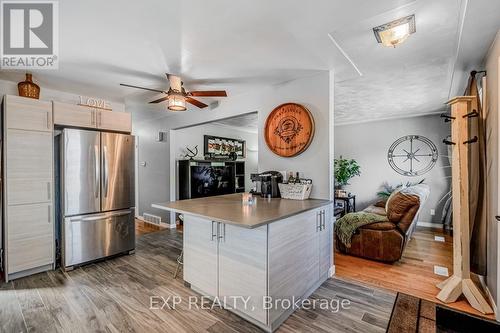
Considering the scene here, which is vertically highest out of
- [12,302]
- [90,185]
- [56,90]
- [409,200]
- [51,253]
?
[56,90]

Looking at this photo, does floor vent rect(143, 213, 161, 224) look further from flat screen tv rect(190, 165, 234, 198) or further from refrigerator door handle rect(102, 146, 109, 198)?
refrigerator door handle rect(102, 146, 109, 198)

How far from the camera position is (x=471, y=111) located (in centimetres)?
223

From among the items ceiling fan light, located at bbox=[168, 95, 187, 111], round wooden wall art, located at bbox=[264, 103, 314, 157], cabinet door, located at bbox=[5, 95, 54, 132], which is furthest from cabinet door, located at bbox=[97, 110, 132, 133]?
round wooden wall art, located at bbox=[264, 103, 314, 157]

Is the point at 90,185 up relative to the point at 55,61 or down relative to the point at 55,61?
down

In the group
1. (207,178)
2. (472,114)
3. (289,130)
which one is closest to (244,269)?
(289,130)

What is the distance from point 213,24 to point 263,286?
2128mm

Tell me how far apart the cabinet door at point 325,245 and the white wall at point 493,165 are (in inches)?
53.8

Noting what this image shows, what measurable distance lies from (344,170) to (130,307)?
4839 millimetres

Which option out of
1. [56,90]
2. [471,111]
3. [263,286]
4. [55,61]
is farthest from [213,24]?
[56,90]

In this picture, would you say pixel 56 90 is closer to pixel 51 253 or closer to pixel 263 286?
pixel 51 253

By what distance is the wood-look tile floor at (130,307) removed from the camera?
1.87 m

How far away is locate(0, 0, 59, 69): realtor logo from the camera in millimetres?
1733

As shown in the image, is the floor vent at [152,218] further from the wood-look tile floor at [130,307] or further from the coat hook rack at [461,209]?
the coat hook rack at [461,209]

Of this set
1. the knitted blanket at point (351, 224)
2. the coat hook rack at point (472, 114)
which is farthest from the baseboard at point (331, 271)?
the coat hook rack at point (472, 114)
